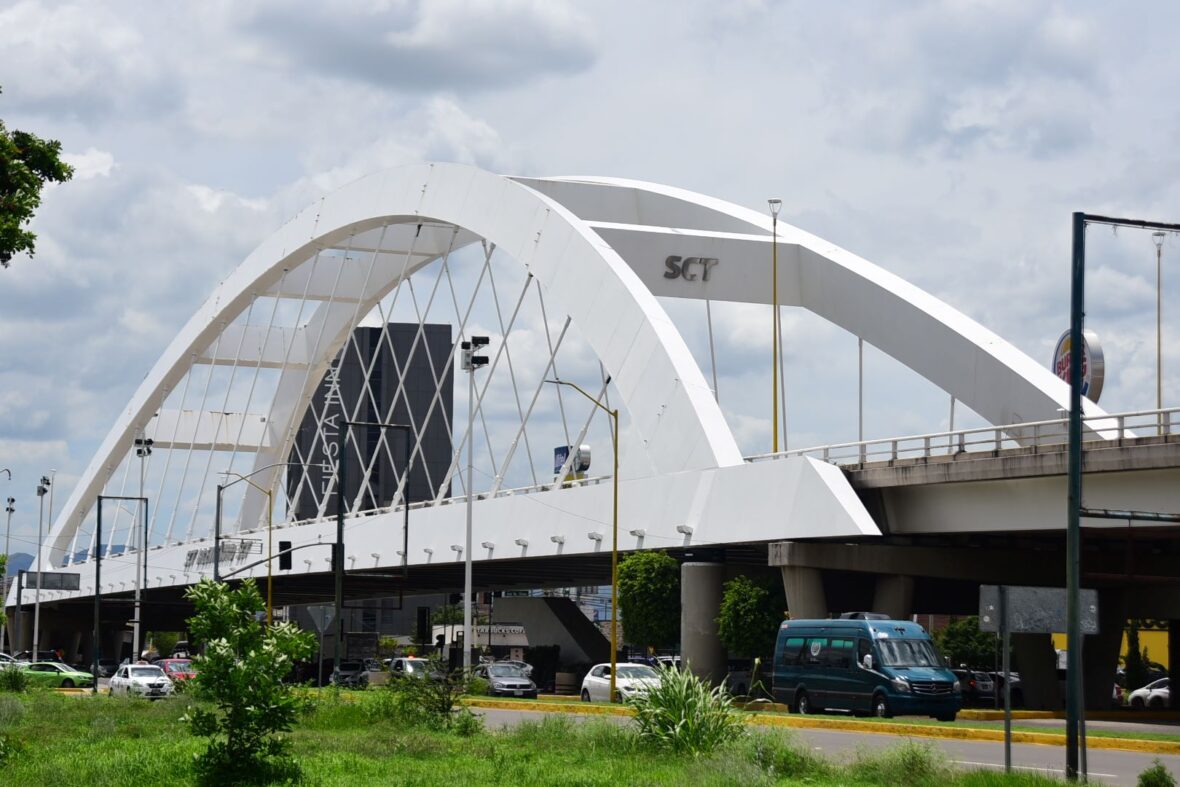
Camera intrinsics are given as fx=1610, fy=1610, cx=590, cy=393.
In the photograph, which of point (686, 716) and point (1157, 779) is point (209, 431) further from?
point (1157, 779)

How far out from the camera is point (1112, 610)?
2148 inches

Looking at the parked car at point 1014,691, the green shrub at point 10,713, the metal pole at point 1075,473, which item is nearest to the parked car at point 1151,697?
the parked car at point 1014,691

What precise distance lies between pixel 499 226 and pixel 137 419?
4201 centimetres

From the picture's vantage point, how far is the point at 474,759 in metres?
23.4

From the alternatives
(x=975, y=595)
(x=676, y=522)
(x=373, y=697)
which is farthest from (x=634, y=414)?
(x=975, y=595)

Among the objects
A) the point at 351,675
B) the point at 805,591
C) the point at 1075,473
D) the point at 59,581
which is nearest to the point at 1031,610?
the point at 1075,473

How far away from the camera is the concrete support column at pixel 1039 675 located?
54625 millimetres

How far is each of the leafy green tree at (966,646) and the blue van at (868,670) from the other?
61827mm

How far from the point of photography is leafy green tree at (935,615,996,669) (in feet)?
328

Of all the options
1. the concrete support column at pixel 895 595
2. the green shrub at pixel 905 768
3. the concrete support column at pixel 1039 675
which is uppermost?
the concrete support column at pixel 895 595

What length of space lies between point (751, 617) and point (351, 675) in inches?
971

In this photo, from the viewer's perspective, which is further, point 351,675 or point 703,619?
point 351,675

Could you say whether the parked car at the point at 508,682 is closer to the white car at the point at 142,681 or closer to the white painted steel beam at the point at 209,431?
the white car at the point at 142,681

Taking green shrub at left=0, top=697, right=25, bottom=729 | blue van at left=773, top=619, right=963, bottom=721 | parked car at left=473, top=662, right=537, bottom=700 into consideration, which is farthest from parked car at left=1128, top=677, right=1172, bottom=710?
green shrub at left=0, top=697, right=25, bottom=729
